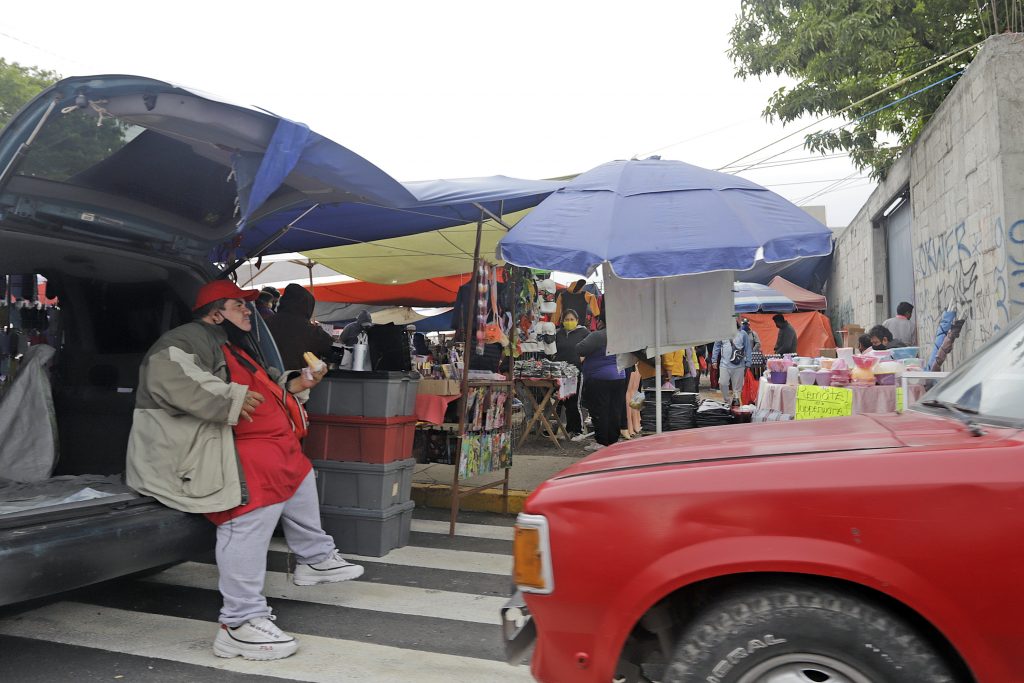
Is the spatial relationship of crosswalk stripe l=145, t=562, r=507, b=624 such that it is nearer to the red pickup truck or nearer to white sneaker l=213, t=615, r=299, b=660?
white sneaker l=213, t=615, r=299, b=660

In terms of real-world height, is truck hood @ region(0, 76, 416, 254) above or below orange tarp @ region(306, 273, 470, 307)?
below

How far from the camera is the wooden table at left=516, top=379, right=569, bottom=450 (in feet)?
35.1

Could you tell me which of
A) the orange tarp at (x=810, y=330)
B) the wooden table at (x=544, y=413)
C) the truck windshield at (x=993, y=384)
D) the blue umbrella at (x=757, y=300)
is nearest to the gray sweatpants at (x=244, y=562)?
the truck windshield at (x=993, y=384)

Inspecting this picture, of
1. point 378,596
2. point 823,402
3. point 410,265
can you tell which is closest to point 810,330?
point 410,265

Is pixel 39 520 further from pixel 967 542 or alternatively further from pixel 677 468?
pixel 967 542

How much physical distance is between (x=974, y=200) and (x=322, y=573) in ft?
24.0

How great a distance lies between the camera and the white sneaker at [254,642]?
3875 millimetres

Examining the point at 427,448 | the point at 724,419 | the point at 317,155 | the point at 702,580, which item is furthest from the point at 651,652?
the point at 724,419

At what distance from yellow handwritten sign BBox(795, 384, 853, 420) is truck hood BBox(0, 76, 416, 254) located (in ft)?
11.2

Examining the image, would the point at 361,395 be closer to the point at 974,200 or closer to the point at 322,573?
the point at 322,573

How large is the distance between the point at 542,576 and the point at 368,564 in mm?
3368

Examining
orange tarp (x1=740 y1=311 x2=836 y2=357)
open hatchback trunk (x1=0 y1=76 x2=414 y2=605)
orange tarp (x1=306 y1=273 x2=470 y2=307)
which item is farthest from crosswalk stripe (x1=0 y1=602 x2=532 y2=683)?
orange tarp (x1=740 y1=311 x2=836 y2=357)

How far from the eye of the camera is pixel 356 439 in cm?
561

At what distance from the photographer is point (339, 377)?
5.68 meters
